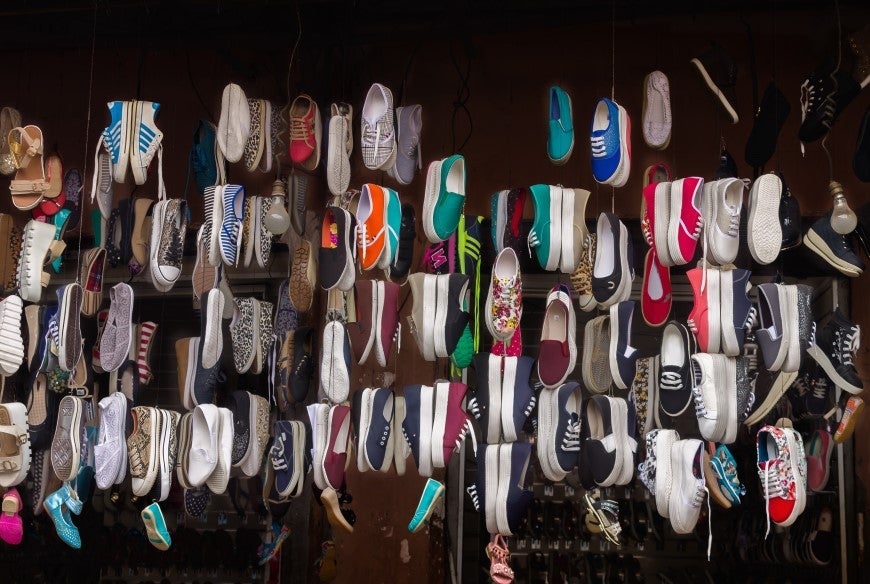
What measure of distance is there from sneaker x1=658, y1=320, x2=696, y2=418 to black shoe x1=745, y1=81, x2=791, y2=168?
3.45 ft

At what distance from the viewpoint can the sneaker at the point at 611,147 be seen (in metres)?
5.20

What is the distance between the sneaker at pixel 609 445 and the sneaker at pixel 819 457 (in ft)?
3.67

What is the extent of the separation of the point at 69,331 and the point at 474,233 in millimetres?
1907

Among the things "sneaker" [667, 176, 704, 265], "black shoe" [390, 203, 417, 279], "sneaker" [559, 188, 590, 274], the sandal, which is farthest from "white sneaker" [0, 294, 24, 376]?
"sneaker" [667, 176, 704, 265]

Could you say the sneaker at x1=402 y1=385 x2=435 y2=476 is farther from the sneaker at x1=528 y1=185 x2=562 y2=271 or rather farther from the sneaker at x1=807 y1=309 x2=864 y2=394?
the sneaker at x1=807 y1=309 x2=864 y2=394

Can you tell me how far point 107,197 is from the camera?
5863 millimetres

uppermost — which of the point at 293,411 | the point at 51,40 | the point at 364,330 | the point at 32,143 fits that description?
the point at 51,40

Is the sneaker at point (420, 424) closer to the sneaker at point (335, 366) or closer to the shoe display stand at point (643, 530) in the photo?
the sneaker at point (335, 366)

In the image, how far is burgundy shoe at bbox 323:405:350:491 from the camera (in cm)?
514

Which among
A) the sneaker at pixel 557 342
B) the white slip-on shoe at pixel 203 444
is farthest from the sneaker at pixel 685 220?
the white slip-on shoe at pixel 203 444

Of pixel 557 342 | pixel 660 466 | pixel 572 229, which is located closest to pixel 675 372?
pixel 660 466

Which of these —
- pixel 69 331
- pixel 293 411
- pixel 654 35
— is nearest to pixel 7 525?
pixel 69 331

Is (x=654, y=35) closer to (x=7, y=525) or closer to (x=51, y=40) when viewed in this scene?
(x=51, y=40)

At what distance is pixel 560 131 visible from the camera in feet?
17.8
